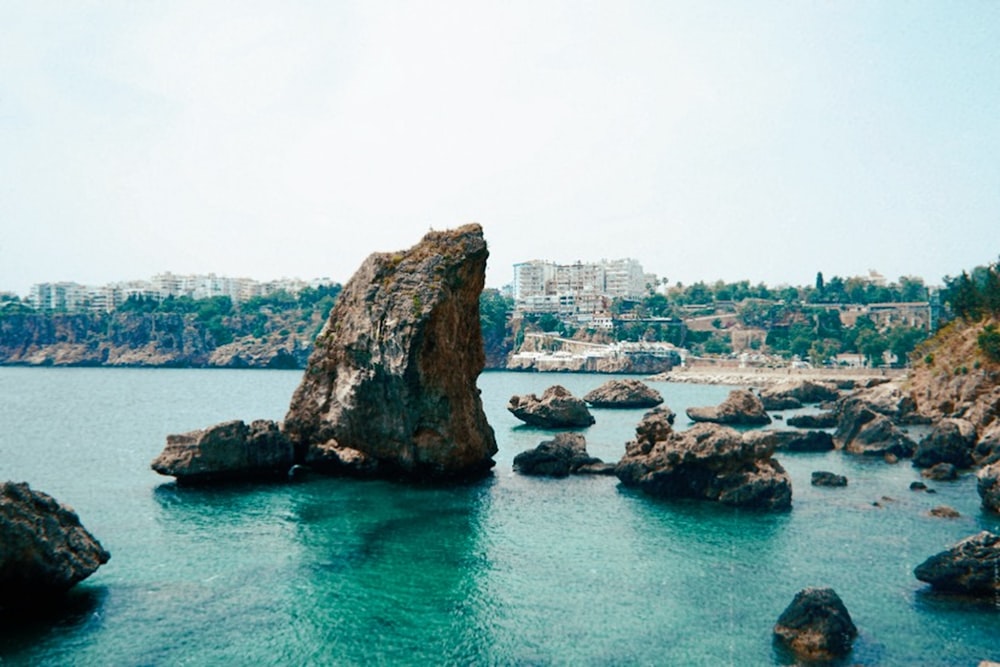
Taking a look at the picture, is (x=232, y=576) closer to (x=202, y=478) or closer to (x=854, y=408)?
(x=202, y=478)

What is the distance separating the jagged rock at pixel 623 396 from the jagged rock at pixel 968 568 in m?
72.4

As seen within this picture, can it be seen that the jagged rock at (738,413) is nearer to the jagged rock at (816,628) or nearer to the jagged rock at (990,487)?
the jagged rock at (990,487)

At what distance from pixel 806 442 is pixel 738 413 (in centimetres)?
1857

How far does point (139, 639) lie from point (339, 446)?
82.6 feet

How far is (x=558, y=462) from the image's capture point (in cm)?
4981

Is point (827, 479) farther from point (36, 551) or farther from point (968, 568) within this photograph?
point (36, 551)

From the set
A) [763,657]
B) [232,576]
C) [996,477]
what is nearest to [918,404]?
[996,477]

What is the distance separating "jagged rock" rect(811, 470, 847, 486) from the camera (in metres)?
46.2

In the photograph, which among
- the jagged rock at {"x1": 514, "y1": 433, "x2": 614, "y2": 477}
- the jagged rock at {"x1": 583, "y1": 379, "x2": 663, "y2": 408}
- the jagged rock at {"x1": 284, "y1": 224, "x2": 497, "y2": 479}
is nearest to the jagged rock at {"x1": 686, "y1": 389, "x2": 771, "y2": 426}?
the jagged rock at {"x1": 583, "y1": 379, "x2": 663, "y2": 408}

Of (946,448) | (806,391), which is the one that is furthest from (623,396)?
(946,448)

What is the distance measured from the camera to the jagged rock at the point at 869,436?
57.1 metres

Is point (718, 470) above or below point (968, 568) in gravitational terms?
above

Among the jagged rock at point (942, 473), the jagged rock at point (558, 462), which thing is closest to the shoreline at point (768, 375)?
the jagged rock at point (942, 473)

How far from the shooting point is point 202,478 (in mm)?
44000
